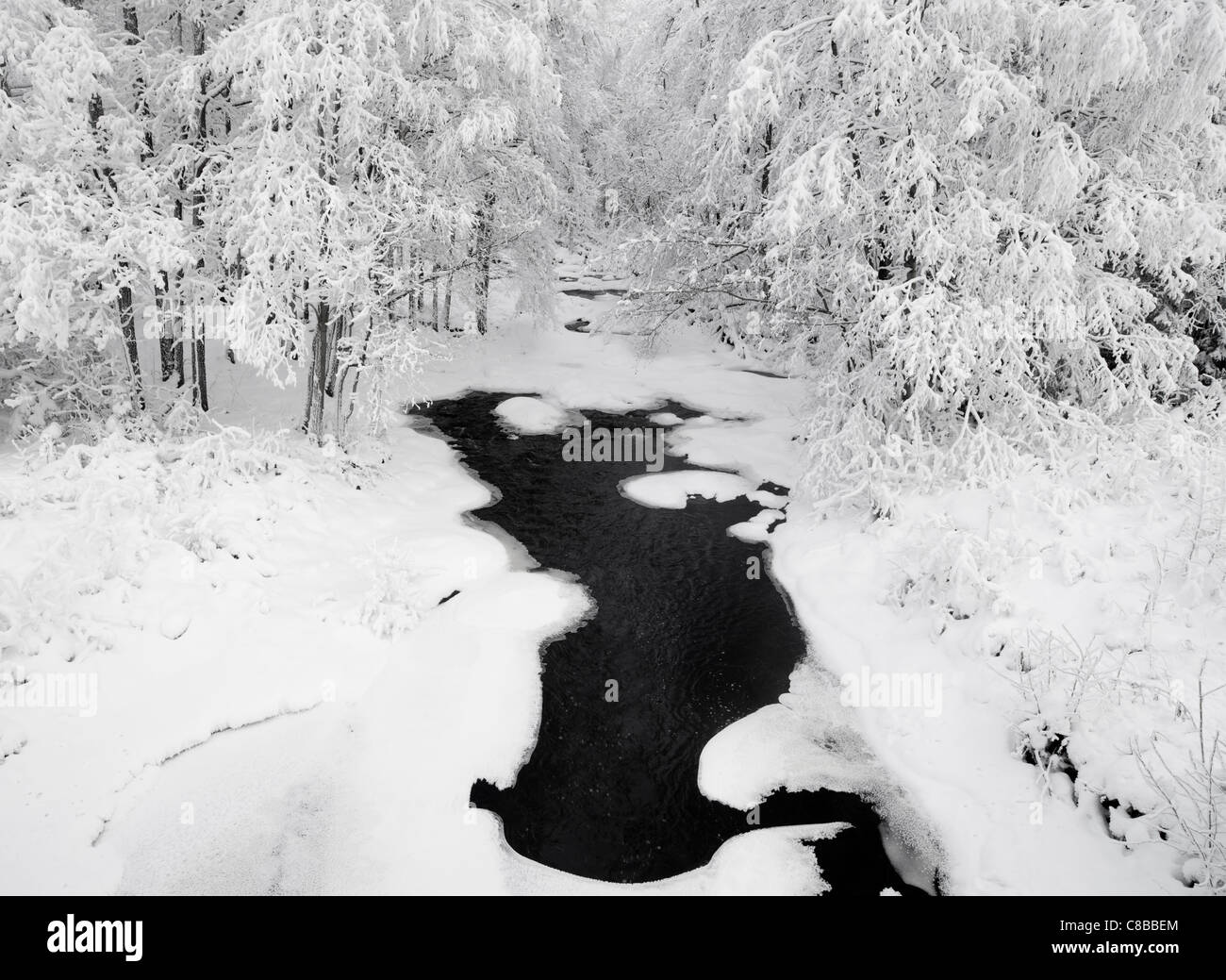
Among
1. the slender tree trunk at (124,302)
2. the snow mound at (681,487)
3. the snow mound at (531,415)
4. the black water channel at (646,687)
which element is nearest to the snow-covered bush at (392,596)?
the black water channel at (646,687)

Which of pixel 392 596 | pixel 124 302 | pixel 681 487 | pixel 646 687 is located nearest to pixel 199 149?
pixel 124 302

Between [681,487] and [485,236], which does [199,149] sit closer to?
[485,236]

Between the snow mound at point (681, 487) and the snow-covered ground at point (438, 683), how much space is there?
277 cm

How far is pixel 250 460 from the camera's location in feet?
33.5

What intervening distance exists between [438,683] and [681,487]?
7096 millimetres

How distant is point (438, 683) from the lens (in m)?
7.28

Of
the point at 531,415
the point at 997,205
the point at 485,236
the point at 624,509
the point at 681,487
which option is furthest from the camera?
the point at 531,415

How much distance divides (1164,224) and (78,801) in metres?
12.4

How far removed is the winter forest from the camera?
18.3 ft

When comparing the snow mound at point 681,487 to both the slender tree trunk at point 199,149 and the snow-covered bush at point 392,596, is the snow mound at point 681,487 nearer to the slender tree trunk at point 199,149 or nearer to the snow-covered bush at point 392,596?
the snow-covered bush at point 392,596

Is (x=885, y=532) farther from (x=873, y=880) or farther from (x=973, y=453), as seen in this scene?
(x=873, y=880)

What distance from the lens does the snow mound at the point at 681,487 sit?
12.8 meters

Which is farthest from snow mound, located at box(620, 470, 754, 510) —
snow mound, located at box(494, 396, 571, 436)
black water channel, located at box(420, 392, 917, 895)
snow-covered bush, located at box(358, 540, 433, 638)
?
snow-covered bush, located at box(358, 540, 433, 638)
